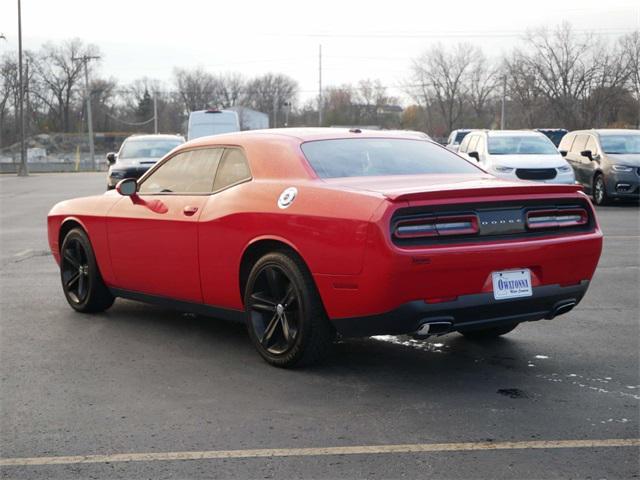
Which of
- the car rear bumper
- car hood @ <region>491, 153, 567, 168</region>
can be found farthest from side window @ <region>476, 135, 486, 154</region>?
the car rear bumper

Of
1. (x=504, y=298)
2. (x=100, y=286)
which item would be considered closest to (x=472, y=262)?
(x=504, y=298)

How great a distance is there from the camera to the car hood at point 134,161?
71.2 ft

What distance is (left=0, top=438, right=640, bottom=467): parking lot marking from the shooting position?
Result: 403 cm

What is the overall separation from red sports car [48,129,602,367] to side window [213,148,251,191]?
A: 11mm

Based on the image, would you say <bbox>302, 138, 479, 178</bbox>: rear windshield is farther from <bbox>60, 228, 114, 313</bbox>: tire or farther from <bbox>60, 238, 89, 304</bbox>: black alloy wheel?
<bbox>60, 238, 89, 304</bbox>: black alloy wheel

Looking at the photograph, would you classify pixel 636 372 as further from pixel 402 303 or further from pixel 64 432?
pixel 64 432

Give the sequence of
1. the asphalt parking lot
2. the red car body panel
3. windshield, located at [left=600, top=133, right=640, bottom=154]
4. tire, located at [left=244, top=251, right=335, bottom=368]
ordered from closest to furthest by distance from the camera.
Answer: the asphalt parking lot
the red car body panel
tire, located at [left=244, top=251, right=335, bottom=368]
windshield, located at [left=600, top=133, right=640, bottom=154]

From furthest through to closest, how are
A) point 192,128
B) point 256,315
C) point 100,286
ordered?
point 192,128
point 100,286
point 256,315

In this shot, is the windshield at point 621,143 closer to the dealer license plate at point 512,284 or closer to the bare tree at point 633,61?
the dealer license plate at point 512,284

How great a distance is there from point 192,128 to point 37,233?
1480 cm

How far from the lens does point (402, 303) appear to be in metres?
4.95

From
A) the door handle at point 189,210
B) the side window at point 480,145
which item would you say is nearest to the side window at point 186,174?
the door handle at point 189,210

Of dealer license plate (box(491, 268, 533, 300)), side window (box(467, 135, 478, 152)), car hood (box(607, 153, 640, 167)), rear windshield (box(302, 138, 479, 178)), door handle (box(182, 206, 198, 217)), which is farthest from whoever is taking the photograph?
side window (box(467, 135, 478, 152))

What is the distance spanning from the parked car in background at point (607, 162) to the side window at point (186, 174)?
14.3m
